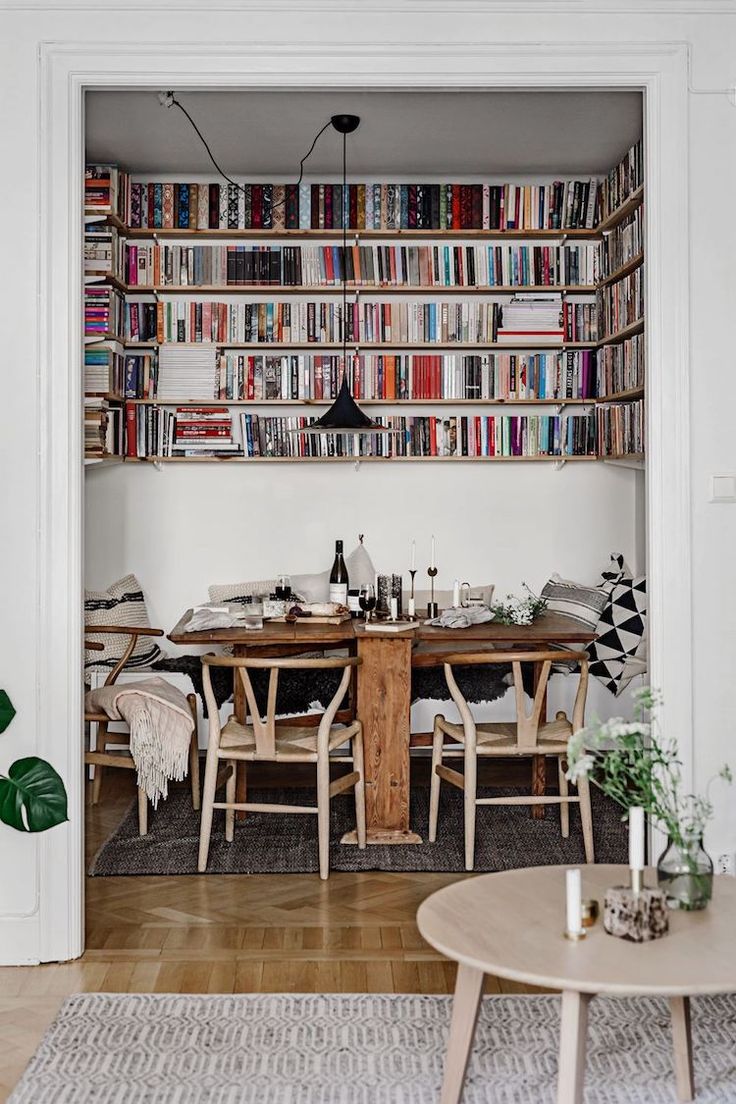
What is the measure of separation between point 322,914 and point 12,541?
150 centimetres

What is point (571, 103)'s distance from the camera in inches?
196

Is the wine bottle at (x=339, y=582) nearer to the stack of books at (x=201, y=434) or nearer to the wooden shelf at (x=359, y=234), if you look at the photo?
the stack of books at (x=201, y=434)

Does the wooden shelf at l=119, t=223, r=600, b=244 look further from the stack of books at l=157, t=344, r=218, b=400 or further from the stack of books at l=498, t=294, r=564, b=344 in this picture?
the stack of books at l=157, t=344, r=218, b=400

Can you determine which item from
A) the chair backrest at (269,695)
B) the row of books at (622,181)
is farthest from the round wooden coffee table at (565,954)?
the row of books at (622,181)

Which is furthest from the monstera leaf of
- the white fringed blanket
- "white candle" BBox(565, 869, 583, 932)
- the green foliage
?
"white candle" BBox(565, 869, 583, 932)

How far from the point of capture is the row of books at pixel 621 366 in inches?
212

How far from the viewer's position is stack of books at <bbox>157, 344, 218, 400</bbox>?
595 cm

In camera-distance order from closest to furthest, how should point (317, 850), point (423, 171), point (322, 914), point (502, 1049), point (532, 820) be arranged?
point (502, 1049) < point (322, 914) < point (317, 850) < point (532, 820) < point (423, 171)

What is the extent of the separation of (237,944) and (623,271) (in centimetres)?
364

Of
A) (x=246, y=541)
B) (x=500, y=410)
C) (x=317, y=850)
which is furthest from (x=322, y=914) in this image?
(x=500, y=410)

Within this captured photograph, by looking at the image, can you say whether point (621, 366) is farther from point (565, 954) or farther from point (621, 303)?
point (565, 954)

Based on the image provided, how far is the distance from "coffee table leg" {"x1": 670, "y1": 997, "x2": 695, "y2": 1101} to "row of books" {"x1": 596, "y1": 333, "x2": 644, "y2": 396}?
3.35m

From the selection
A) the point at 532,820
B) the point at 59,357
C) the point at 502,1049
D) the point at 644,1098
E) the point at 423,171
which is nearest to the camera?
the point at 644,1098

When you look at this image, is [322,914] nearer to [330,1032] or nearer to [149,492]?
[330,1032]
